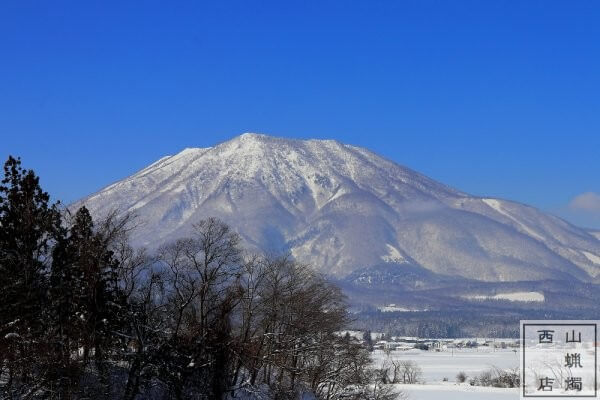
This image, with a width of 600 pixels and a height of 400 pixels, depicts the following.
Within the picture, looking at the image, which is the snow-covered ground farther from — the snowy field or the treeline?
the treeline

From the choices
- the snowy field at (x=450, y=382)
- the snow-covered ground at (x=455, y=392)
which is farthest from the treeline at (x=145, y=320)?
the snowy field at (x=450, y=382)

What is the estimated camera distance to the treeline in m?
30.9

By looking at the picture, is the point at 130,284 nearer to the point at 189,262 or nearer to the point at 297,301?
the point at 189,262

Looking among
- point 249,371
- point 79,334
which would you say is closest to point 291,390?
point 249,371

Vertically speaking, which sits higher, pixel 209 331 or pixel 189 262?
pixel 189 262

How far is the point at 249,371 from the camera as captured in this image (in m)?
47.7

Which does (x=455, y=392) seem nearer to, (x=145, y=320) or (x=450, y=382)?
(x=450, y=382)

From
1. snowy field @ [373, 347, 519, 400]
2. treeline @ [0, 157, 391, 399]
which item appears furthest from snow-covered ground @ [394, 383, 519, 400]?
treeline @ [0, 157, 391, 399]

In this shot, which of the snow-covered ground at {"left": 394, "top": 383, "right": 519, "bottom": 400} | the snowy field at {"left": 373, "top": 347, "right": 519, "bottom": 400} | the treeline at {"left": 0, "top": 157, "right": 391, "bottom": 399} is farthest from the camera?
the snowy field at {"left": 373, "top": 347, "right": 519, "bottom": 400}

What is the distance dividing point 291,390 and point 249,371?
9.27ft

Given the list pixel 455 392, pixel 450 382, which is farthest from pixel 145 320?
pixel 450 382

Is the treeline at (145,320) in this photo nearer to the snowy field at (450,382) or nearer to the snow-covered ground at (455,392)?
Result: the snow-covered ground at (455,392)

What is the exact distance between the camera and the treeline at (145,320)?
101 ft

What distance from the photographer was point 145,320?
37594 mm
